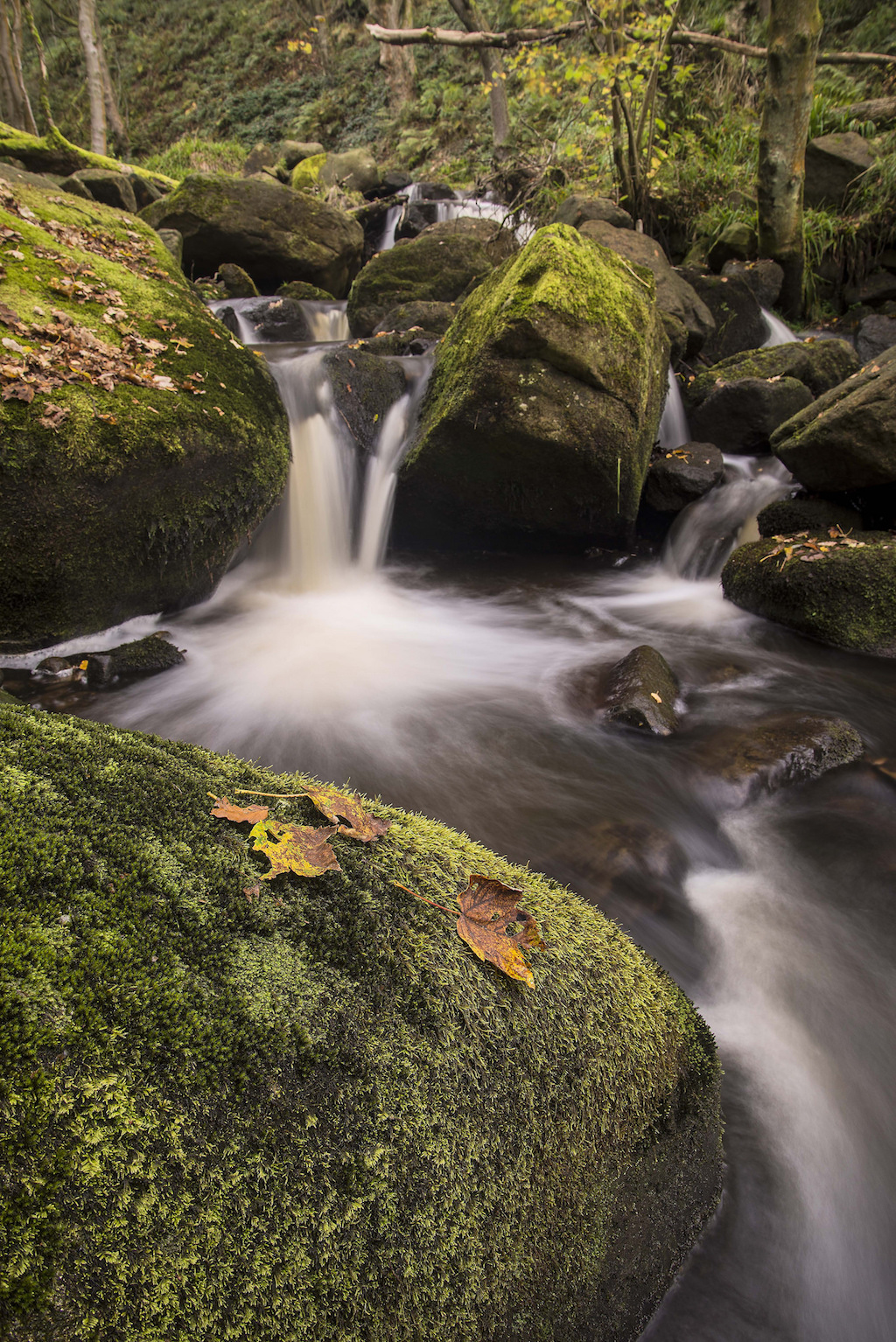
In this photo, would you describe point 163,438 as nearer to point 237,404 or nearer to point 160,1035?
point 237,404

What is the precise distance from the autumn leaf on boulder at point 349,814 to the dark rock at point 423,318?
8.90m

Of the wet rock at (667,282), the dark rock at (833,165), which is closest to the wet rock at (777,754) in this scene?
the wet rock at (667,282)

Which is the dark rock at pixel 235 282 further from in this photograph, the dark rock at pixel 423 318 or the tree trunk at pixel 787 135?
the tree trunk at pixel 787 135

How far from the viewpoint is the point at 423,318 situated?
9.44 metres

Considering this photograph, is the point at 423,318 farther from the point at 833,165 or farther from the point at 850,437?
the point at 833,165

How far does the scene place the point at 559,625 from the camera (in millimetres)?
6164

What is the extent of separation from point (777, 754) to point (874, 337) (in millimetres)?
8869

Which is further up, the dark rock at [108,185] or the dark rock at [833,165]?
the dark rock at [833,165]

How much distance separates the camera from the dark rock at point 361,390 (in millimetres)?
7230

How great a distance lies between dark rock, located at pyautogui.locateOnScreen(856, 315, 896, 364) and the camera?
31.9ft

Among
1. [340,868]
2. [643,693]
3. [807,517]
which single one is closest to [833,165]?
[807,517]

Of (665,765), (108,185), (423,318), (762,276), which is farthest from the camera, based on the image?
(108,185)

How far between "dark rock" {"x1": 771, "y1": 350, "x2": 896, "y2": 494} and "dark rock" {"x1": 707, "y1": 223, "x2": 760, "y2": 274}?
620 cm

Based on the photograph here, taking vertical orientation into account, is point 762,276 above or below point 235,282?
above
